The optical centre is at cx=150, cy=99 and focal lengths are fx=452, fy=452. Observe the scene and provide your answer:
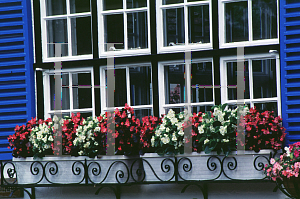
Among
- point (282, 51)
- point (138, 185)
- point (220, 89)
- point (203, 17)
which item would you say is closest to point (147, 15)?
point (203, 17)

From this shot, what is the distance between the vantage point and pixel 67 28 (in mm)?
5855

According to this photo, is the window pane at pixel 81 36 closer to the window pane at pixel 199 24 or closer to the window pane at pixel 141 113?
the window pane at pixel 141 113

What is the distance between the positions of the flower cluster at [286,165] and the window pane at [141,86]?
5.65 ft

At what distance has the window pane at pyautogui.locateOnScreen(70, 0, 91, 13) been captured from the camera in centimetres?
583

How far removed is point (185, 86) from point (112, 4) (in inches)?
56.2

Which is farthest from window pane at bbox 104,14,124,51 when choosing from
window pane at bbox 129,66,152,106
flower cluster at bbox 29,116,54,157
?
flower cluster at bbox 29,116,54,157

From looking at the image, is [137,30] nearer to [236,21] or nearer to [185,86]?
[185,86]

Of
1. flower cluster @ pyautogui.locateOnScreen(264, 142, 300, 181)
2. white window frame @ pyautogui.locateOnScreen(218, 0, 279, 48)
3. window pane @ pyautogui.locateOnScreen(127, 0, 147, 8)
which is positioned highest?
window pane @ pyautogui.locateOnScreen(127, 0, 147, 8)

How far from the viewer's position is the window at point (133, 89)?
553 cm

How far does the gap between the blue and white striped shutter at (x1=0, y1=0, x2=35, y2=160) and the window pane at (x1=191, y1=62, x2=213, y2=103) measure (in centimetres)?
210

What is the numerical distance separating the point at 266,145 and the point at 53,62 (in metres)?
2.85

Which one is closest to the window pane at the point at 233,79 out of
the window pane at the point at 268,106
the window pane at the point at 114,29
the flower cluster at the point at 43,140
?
the window pane at the point at 268,106

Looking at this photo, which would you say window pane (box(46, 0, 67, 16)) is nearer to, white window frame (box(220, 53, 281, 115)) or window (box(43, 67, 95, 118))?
window (box(43, 67, 95, 118))

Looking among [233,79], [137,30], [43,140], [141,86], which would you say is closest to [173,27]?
[137,30]
